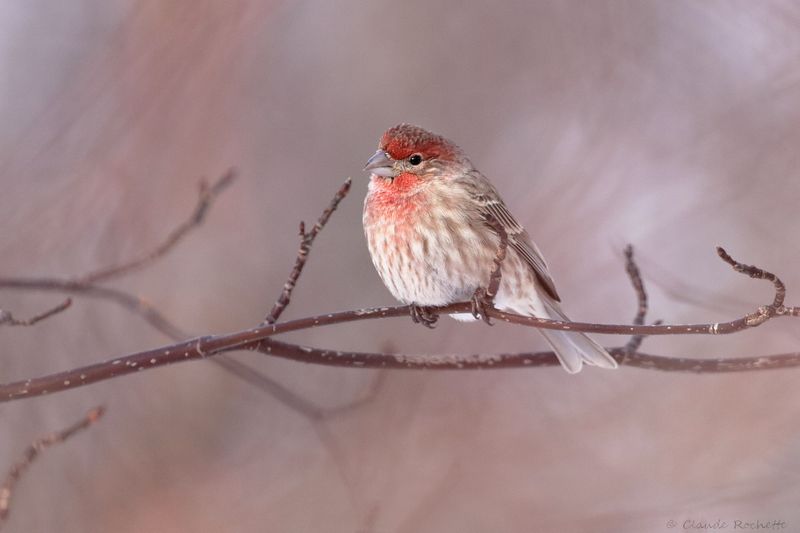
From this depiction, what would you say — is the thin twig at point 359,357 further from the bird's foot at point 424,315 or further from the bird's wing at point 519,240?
the bird's wing at point 519,240

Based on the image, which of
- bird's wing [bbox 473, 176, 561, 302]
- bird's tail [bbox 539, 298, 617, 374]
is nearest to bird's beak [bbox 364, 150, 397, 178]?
bird's wing [bbox 473, 176, 561, 302]

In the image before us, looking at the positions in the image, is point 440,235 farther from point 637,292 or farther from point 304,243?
point 304,243

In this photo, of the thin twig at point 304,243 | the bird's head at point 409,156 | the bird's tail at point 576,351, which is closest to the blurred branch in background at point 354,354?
the thin twig at point 304,243

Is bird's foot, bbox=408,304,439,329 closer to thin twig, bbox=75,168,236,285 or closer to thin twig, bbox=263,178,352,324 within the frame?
thin twig, bbox=263,178,352,324

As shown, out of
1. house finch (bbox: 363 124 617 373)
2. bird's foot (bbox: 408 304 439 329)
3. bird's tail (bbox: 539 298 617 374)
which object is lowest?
bird's tail (bbox: 539 298 617 374)

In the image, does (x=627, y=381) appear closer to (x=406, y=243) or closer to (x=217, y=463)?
(x=406, y=243)

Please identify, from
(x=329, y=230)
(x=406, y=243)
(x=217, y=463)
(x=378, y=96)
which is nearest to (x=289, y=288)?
(x=406, y=243)
